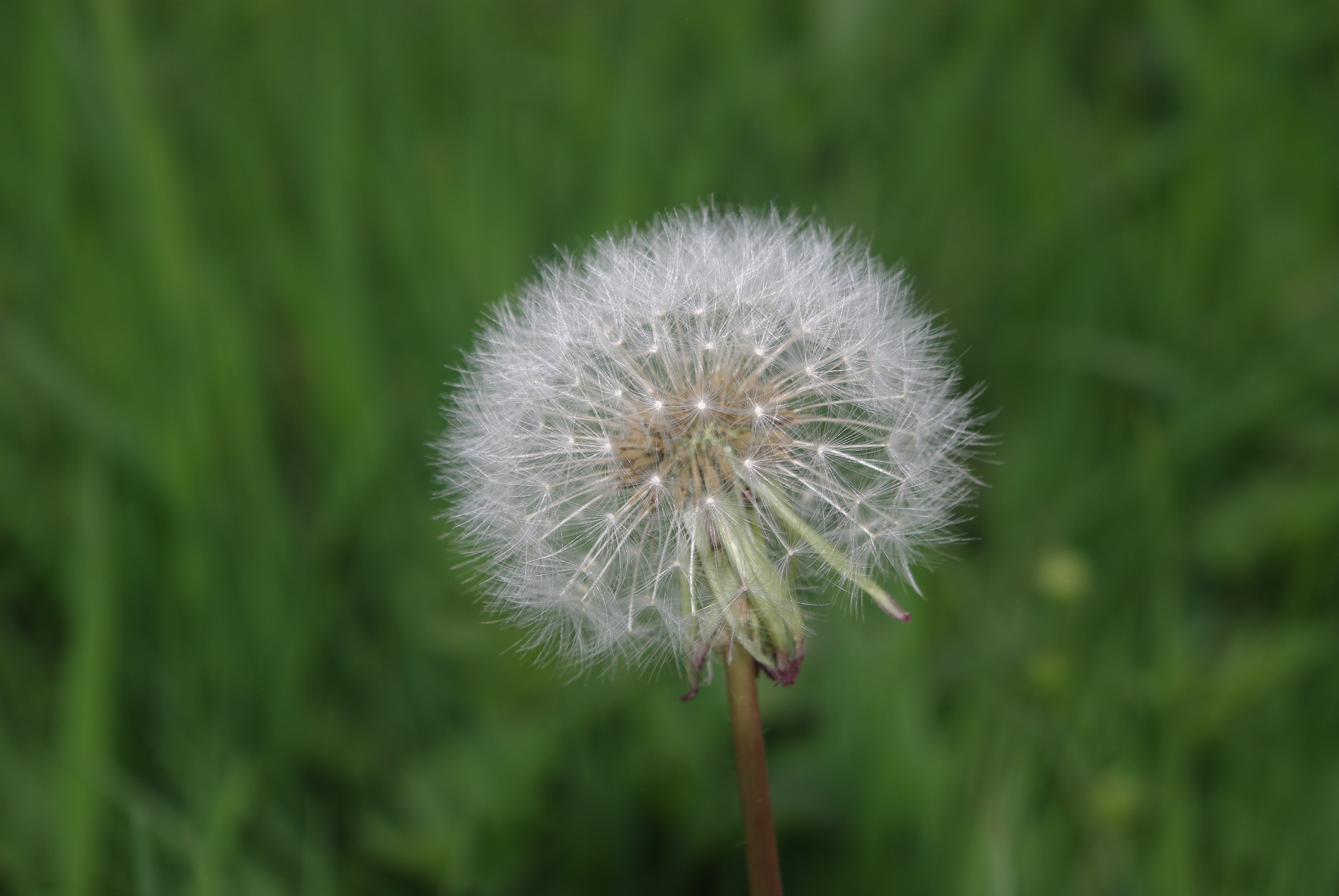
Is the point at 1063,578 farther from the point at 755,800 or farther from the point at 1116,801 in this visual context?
the point at 755,800

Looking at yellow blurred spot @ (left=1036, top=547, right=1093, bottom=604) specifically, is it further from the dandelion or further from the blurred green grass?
the dandelion

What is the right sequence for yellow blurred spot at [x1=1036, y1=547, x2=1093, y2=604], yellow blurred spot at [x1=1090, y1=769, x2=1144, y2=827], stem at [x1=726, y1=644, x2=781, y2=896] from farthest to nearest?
1. yellow blurred spot at [x1=1036, y1=547, x2=1093, y2=604]
2. yellow blurred spot at [x1=1090, y1=769, x2=1144, y2=827]
3. stem at [x1=726, y1=644, x2=781, y2=896]

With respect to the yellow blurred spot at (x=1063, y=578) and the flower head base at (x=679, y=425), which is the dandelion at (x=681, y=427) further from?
the yellow blurred spot at (x=1063, y=578)

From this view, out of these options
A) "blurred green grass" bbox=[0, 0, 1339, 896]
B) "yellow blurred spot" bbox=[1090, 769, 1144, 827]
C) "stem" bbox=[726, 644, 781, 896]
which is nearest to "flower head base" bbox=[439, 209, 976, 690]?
"stem" bbox=[726, 644, 781, 896]

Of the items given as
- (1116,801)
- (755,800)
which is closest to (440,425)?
(1116,801)

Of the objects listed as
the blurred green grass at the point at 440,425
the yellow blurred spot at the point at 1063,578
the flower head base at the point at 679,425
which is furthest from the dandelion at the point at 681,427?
the yellow blurred spot at the point at 1063,578

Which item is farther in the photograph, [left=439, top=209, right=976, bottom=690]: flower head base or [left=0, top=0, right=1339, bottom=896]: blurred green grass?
[left=0, top=0, right=1339, bottom=896]: blurred green grass

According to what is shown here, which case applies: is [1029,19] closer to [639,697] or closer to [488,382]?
[639,697]
